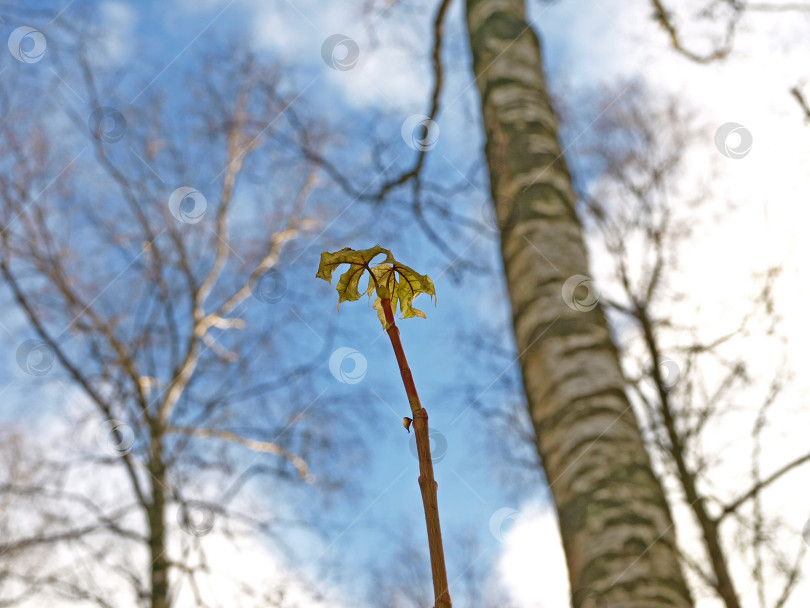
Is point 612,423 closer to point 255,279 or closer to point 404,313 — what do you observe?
point 404,313

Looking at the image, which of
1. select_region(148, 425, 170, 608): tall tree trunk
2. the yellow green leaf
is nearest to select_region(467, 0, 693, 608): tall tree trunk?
the yellow green leaf

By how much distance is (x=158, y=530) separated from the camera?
538 cm

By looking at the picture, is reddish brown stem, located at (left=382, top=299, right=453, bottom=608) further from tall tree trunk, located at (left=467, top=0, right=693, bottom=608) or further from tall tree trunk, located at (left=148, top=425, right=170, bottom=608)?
tall tree trunk, located at (left=148, top=425, right=170, bottom=608)

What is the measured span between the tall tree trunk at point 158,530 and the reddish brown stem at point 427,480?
5397mm

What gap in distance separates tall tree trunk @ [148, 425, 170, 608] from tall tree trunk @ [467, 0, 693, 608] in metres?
4.51

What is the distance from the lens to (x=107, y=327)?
6.14 meters

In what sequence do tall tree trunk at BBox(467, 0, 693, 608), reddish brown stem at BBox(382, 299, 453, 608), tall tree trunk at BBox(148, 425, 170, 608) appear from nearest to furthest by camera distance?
reddish brown stem at BBox(382, 299, 453, 608)
tall tree trunk at BBox(467, 0, 693, 608)
tall tree trunk at BBox(148, 425, 170, 608)

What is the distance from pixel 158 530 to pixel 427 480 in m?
5.76

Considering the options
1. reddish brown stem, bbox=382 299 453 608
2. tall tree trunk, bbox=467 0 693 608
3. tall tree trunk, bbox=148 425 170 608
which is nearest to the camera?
reddish brown stem, bbox=382 299 453 608

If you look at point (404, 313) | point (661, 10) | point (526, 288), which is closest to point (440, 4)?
point (661, 10)

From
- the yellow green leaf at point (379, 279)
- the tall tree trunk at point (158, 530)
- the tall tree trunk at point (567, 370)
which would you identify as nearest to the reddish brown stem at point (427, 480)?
the yellow green leaf at point (379, 279)

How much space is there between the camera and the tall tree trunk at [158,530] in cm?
498

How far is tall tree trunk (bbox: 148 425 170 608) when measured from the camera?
4.98 metres

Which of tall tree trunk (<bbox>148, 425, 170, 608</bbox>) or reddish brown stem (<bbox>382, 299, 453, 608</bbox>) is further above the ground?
tall tree trunk (<bbox>148, 425, 170, 608</bbox>)
